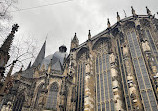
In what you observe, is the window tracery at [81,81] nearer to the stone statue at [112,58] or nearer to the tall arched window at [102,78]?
the tall arched window at [102,78]

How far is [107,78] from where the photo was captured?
46.6 ft

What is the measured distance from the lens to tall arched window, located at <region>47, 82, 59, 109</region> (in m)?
15.2

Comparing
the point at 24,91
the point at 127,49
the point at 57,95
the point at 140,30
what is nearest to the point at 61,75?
the point at 57,95

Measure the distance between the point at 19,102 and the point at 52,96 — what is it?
438cm

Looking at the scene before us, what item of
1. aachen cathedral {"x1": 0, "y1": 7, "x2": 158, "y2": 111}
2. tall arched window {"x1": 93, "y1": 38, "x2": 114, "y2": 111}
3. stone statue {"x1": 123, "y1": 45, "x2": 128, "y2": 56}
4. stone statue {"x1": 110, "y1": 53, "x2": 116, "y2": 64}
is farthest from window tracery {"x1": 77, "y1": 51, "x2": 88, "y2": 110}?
stone statue {"x1": 123, "y1": 45, "x2": 128, "y2": 56}

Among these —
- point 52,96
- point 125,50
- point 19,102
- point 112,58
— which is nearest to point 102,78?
point 112,58

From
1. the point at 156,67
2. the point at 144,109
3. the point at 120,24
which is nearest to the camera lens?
the point at 144,109

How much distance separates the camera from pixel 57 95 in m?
16.0

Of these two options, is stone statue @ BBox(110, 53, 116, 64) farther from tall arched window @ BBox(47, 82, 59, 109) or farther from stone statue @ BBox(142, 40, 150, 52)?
tall arched window @ BBox(47, 82, 59, 109)

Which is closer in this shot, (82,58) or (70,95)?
(70,95)

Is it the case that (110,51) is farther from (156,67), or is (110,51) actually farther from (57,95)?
(57,95)

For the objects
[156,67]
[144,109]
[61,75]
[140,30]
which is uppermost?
[140,30]

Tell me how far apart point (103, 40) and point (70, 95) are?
762 centimetres

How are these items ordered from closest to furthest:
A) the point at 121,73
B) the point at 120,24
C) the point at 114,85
→ the point at 114,85, the point at 121,73, the point at 120,24
